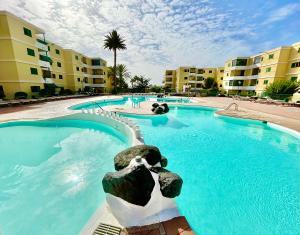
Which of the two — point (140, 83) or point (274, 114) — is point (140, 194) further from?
point (140, 83)

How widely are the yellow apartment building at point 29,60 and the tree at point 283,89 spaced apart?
1541 inches

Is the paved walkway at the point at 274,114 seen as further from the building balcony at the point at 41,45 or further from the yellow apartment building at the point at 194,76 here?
the yellow apartment building at the point at 194,76

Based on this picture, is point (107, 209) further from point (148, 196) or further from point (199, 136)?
point (199, 136)

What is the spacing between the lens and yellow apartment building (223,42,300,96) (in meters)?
28.3

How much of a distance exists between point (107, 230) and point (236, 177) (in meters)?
5.22

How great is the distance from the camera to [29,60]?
22844 mm

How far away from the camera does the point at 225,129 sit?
11875 mm

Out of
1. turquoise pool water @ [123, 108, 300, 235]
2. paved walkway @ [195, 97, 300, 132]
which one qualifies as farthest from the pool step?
paved walkway @ [195, 97, 300, 132]

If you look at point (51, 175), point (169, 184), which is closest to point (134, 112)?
point (51, 175)

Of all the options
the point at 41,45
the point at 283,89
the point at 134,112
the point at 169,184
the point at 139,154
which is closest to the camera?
the point at 169,184

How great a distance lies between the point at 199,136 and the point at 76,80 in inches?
1372

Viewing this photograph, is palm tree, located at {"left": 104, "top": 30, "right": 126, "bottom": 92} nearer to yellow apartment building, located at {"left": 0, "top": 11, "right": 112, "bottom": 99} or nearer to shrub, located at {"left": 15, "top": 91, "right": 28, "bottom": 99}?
yellow apartment building, located at {"left": 0, "top": 11, "right": 112, "bottom": 99}

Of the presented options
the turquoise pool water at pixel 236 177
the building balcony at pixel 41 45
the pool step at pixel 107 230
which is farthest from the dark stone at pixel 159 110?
the building balcony at pixel 41 45

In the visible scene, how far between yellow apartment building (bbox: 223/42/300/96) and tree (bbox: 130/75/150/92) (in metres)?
23.7
